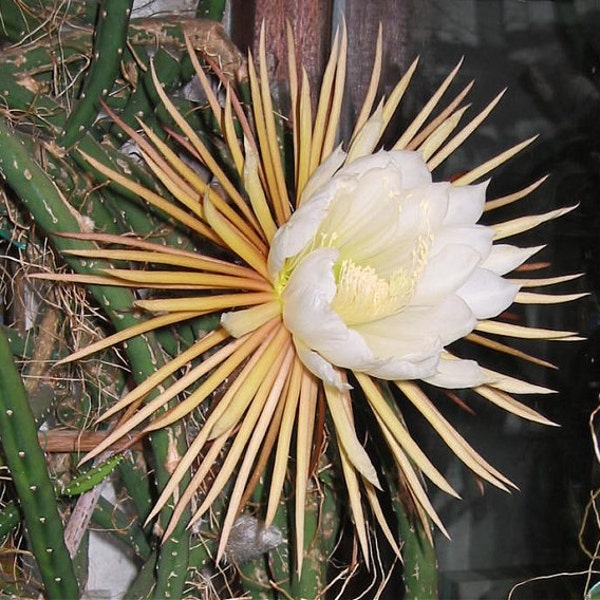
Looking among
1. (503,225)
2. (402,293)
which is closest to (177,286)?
(402,293)

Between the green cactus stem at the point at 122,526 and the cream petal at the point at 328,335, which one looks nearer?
the cream petal at the point at 328,335

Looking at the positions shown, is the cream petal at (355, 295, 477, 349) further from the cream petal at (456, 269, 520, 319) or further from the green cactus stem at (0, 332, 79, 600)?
the green cactus stem at (0, 332, 79, 600)

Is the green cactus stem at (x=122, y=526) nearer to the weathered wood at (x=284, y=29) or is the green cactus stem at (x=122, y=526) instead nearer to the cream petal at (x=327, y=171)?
the cream petal at (x=327, y=171)

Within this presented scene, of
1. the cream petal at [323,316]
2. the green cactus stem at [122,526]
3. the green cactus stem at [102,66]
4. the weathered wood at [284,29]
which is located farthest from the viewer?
the weathered wood at [284,29]

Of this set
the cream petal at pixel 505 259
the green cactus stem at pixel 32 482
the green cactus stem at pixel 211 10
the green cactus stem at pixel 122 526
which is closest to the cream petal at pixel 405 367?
A: the cream petal at pixel 505 259

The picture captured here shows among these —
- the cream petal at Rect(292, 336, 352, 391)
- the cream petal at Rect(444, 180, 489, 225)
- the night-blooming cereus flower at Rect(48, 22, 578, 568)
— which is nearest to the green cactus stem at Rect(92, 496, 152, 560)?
the night-blooming cereus flower at Rect(48, 22, 578, 568)

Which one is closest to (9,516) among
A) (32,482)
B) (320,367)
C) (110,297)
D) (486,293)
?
(32,482)

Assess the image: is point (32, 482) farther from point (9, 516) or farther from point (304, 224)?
point (304, 224)
